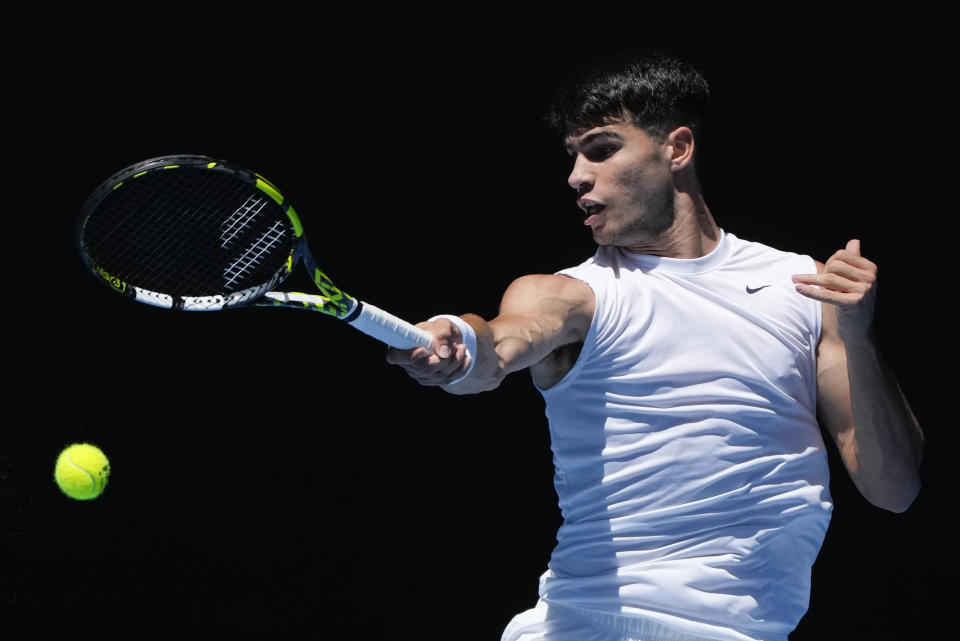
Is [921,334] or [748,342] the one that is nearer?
[748,342]

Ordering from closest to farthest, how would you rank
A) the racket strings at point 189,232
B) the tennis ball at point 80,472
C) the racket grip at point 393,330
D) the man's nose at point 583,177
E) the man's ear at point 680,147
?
the racket grip at point 393,330 → the racket strings at point 189,232 → the man's nose at point 583,177 → the man's ear at point 680,147 → the tennis ball at point 80,472

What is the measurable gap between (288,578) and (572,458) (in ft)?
4.54

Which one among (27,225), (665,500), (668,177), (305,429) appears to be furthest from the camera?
(305,429)

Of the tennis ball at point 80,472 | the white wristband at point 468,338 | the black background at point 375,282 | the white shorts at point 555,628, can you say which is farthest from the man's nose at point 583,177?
the tennis ball at point 80,472

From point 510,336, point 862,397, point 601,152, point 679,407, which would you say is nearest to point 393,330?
point 510,336

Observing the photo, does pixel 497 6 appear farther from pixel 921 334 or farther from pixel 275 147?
pixel 921 334

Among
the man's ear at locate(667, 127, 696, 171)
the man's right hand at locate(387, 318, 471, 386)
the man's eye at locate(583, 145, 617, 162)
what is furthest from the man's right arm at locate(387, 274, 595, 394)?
the man's ear at locate(667, 127, 696, 171)

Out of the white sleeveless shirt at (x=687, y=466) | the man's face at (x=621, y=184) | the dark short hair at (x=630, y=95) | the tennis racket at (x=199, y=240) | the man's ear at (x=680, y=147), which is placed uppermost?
the dark short hair at (x=630, y=95)

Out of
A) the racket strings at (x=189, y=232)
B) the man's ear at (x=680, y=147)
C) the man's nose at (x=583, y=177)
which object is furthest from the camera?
the man's ear at (x=680, y=147)

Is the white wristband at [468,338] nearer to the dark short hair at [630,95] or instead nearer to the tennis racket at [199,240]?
the tennis racket at [199,240]

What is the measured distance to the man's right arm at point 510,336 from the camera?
81.6 inches

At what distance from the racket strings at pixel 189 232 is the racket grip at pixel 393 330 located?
30 cm

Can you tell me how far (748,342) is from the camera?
98.4 inches

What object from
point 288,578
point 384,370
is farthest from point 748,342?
point 288,578
